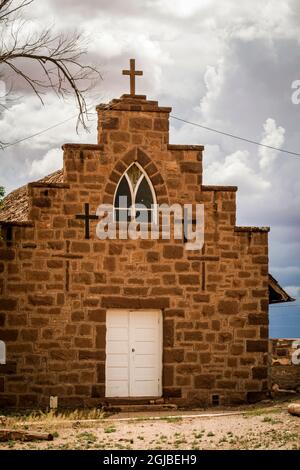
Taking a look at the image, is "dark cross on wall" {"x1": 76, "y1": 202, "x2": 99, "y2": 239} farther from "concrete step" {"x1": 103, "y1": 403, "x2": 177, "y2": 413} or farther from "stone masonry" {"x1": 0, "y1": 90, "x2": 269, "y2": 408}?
"concrete step" {"x1": 103, "y1": 403, "x2": 177, "y2": 413}

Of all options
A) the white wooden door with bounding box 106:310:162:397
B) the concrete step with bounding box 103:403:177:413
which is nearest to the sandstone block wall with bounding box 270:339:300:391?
the concrete step with bounding box 103:403:177:413

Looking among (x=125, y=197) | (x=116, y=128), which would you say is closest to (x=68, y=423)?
(x=125, y=197)

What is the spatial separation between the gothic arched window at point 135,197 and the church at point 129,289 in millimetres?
28

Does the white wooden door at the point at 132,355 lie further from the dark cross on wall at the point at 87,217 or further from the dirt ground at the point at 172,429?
the dark cross on wall at the point at 87,217

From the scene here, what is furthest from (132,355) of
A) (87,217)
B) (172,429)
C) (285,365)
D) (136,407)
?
(172,429)

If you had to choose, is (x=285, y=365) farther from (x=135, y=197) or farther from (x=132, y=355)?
(x=135, y=197)

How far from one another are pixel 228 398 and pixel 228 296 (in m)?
2.36

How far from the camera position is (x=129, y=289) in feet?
58.1

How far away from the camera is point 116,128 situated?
17938 mm

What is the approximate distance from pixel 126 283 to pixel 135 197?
79.6 inches

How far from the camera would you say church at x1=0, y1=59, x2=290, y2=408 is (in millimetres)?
17375

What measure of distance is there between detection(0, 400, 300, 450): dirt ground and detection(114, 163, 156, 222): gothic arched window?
4.53m

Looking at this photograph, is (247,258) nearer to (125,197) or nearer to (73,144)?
(125,197)
